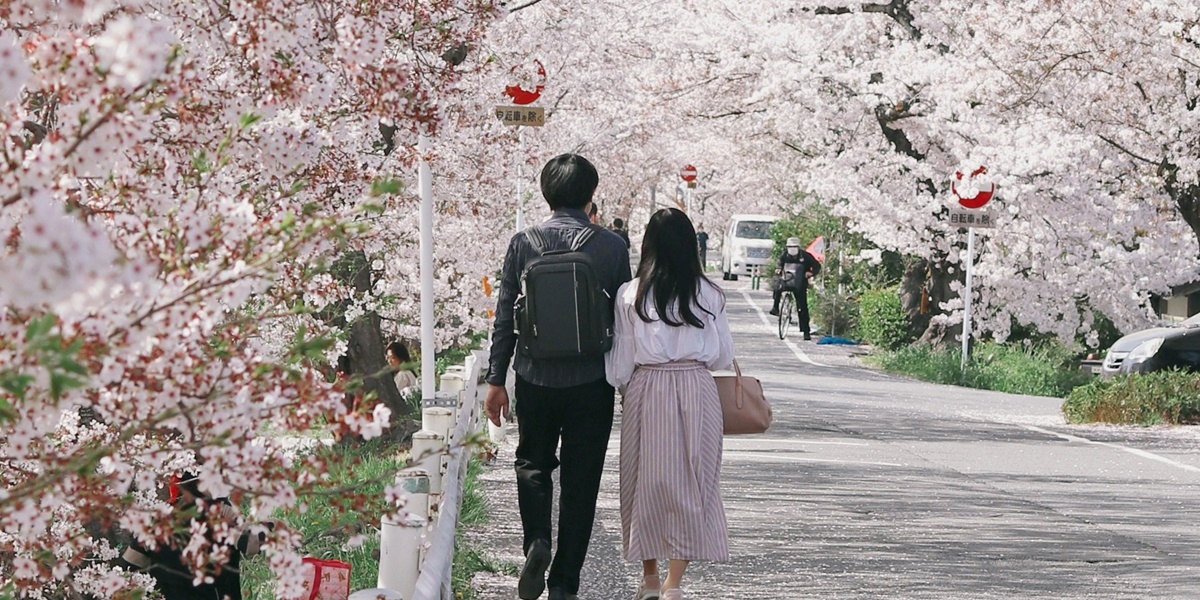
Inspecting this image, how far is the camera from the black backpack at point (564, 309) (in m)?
6.62

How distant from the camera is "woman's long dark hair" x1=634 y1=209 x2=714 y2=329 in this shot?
6734 millimetres

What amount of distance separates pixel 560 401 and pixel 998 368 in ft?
59.5

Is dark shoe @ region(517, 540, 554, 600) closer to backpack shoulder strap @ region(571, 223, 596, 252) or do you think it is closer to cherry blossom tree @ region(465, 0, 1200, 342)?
backpack shoulder strap @ region(571, 223, 596, 252)

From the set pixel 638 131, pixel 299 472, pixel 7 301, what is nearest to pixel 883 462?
pixel 299 472

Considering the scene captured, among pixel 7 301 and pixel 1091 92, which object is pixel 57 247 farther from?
pixel 1091 92

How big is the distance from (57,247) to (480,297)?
56.9 feet

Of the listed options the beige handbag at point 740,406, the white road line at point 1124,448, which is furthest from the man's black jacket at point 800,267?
the beige handbag at point 740,406

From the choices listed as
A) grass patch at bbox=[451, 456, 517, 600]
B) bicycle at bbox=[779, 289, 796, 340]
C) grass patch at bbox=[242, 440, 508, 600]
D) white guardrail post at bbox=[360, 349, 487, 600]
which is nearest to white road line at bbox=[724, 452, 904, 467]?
grass patch at bbox=[451, 456, 517, 600]

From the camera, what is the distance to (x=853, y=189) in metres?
27.4

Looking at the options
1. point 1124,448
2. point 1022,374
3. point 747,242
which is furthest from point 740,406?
point 747,242

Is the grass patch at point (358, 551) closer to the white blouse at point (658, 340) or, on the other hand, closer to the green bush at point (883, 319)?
the white blouse at point (658, 340)

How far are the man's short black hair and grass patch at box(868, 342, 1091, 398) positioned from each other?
55.6ft

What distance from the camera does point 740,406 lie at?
280 inches

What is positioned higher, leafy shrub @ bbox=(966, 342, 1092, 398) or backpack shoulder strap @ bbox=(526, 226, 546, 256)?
backpack shoulder strap @ bbox=(526, 226, 546, 256)
